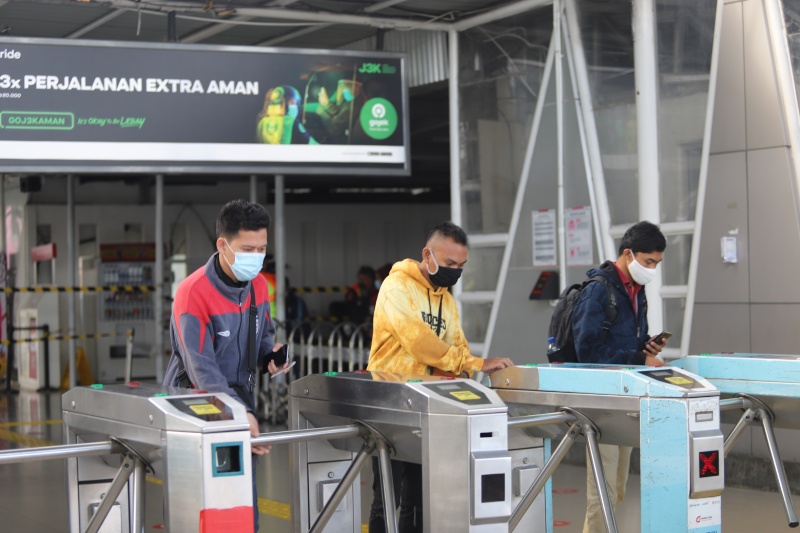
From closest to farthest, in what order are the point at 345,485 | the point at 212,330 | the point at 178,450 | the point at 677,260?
the point at 178,450 → the point at 212,330 → the point at 345,485 → the point at 677,260

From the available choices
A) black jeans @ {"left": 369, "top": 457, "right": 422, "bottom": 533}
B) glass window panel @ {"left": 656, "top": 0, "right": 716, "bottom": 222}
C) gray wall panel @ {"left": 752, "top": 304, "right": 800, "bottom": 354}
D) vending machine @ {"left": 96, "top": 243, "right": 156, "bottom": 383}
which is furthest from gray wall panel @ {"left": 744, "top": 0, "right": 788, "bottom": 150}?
vending machine @ {"left": 96, "top": 243, "right": 156, "bottom": 383}

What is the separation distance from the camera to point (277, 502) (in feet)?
22.8

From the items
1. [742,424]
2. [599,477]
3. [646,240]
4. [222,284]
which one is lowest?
[599,477]

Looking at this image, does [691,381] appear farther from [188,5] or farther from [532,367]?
[188,5]

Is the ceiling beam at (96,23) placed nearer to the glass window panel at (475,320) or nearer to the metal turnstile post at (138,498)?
the glass window panel at (475,320)

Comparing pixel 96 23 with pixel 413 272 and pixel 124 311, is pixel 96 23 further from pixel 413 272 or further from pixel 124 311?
pixel 124 311

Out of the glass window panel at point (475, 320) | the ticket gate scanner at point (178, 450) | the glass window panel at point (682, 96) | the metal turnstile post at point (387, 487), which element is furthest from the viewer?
the glass window panel at point (475, 320)

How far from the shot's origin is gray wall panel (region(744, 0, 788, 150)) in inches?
262

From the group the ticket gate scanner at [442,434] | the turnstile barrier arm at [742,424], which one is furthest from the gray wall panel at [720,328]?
the ticket gate scanner at [442,434]

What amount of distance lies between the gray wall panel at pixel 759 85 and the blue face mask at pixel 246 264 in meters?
3.84

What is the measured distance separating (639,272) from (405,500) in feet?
4.70

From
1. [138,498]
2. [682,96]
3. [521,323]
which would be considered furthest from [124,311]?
[138,498]

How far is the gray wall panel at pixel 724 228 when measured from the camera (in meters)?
6.80

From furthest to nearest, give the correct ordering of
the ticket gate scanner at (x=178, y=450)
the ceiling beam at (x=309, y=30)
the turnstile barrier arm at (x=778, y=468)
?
the ceiling beam at (x=309, y=30) < the turnstile barrier arm at (x=778, y=468) < the ticket gate scanner at (x=178, y=450)
